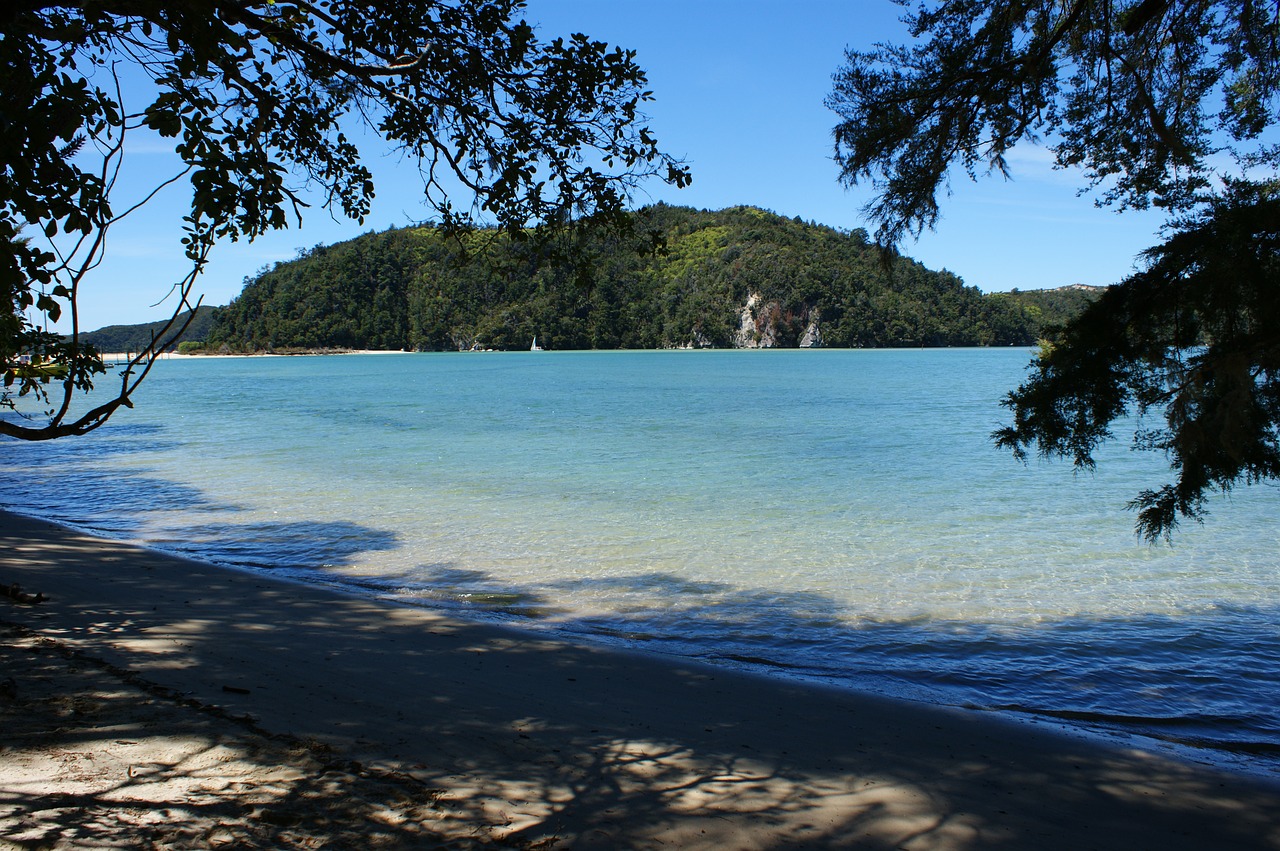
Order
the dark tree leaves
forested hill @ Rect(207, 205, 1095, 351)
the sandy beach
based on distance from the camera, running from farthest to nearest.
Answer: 1. forested hill @ Rect(207, 205, 1095, 351)
2. the dark tree leaves
3. the sandy beach

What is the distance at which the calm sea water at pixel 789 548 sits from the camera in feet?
20.0

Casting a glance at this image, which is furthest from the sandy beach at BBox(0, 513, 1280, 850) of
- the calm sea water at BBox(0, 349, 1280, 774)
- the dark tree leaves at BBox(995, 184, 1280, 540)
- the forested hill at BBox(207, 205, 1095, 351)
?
the forested hill at BBox(207, 205, 1095, 351)

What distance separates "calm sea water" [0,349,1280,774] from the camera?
6.10 metres

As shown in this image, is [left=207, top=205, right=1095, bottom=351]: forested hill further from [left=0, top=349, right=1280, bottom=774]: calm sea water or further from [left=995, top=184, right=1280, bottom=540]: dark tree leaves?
[left=995, top=184, right=1280, bottom=540]: dark tree leaves

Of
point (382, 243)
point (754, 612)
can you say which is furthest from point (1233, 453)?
point (382, 243)

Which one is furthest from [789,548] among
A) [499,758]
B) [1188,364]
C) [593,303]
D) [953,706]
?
[593,303]

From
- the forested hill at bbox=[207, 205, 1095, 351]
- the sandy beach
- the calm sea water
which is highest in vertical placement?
the forested hill at bbox=[207, 205, 1095, 351]

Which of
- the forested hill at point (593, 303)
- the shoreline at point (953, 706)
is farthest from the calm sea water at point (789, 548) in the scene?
the forested hill at point (593, 303)

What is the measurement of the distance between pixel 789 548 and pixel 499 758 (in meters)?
6.85

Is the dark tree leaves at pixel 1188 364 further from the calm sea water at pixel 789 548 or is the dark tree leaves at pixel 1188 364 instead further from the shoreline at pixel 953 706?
the calm sea water at pixel 789 548

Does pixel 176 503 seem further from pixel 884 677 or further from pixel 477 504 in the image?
pixel 884 677

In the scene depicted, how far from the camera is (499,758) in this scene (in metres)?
3.76

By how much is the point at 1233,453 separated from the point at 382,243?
453 ft

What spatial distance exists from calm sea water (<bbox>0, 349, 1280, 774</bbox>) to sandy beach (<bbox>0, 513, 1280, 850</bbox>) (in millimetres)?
939
